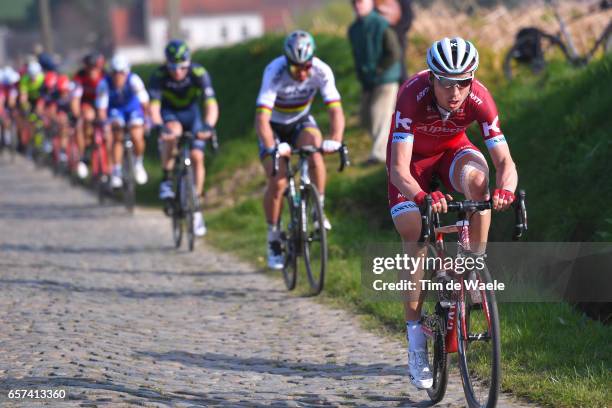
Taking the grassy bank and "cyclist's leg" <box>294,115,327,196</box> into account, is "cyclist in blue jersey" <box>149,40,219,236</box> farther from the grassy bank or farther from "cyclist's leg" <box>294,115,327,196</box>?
"cyclist's leg" <box>294,115,327,196</box>

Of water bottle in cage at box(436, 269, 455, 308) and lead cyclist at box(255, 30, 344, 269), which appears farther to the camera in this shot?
lead cyclist at box(255, 30, 344, 269)

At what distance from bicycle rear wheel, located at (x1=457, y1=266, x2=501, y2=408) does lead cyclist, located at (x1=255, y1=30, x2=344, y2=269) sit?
3.79 meters

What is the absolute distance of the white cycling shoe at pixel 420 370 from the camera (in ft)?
21.3

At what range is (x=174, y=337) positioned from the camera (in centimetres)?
855

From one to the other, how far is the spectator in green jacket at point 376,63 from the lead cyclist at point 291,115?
454 cm

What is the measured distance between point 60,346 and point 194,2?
121 metres

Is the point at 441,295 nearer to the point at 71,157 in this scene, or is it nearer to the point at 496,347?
the point at 496,347

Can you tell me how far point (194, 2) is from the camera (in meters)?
126

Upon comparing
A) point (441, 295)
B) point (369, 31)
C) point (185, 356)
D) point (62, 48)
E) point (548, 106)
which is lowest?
point (185, 356)

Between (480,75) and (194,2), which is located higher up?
(194,2)

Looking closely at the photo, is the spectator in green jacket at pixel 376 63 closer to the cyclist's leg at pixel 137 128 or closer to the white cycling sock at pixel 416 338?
the cyclist's leg at pixel 137 128

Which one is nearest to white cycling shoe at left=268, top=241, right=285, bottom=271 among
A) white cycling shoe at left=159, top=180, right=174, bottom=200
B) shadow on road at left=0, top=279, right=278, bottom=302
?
shadow on road at left=0, top=279, right=278, bottom=302

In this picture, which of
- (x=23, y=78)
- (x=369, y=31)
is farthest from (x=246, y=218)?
(x=23, y=78)

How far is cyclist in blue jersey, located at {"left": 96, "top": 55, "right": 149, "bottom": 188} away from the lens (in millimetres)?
16656
